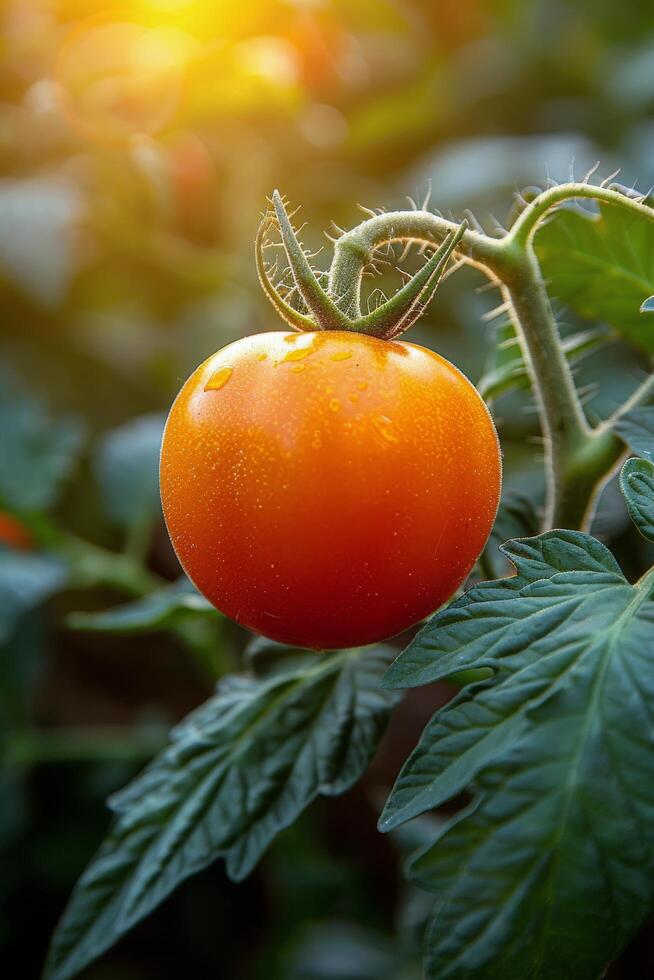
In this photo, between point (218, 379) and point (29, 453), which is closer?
point (218, 379)

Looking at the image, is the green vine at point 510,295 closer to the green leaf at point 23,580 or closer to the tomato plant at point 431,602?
the tomato plant at point 431,602

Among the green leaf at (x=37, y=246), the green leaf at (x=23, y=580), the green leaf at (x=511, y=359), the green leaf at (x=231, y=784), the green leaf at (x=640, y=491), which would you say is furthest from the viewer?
the green leaf at (x=37, y=246)

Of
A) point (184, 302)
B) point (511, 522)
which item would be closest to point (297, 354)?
point (511, 522)

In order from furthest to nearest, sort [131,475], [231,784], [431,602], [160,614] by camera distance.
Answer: [131,475], [160,614], [231,784], [431,602]

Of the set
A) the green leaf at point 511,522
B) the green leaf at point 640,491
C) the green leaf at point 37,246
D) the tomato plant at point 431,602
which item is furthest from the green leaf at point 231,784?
the green leaf at point 37,246

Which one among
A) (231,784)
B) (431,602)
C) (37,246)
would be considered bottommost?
(231,784)

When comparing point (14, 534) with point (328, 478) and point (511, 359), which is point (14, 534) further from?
point (328, 478)

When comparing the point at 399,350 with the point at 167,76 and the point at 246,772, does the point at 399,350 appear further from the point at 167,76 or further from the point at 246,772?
the point at 167,76
